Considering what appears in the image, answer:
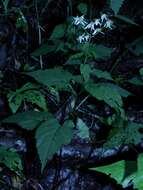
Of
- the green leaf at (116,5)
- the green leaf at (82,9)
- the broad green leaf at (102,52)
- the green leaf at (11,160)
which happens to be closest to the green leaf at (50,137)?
the green leaf at (11,160)

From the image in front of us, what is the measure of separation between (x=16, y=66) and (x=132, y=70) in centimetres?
128

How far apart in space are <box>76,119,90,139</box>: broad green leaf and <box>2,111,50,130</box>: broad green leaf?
0.44 m

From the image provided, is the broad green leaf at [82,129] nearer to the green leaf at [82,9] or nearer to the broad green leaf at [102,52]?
the broad green leaf at [102,52]

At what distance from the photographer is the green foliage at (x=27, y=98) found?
125 inches

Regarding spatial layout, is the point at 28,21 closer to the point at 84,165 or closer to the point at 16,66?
the point at 16,66

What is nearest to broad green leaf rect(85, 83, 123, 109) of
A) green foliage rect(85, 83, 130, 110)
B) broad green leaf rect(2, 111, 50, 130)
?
green foliage rect(85, 83, 130, 110)

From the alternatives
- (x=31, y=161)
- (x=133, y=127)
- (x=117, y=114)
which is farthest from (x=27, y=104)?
(x=133, y=127)

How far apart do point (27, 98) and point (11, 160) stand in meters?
0.59

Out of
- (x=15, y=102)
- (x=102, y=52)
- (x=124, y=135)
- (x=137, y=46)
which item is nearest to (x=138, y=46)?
(x=137, y=46)

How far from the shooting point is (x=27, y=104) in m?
3.57

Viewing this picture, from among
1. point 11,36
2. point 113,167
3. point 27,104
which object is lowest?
point 27,104

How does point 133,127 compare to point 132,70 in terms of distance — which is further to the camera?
point 132,70

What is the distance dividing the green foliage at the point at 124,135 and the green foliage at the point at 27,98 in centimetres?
65

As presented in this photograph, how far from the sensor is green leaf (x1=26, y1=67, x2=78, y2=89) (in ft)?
9.03
